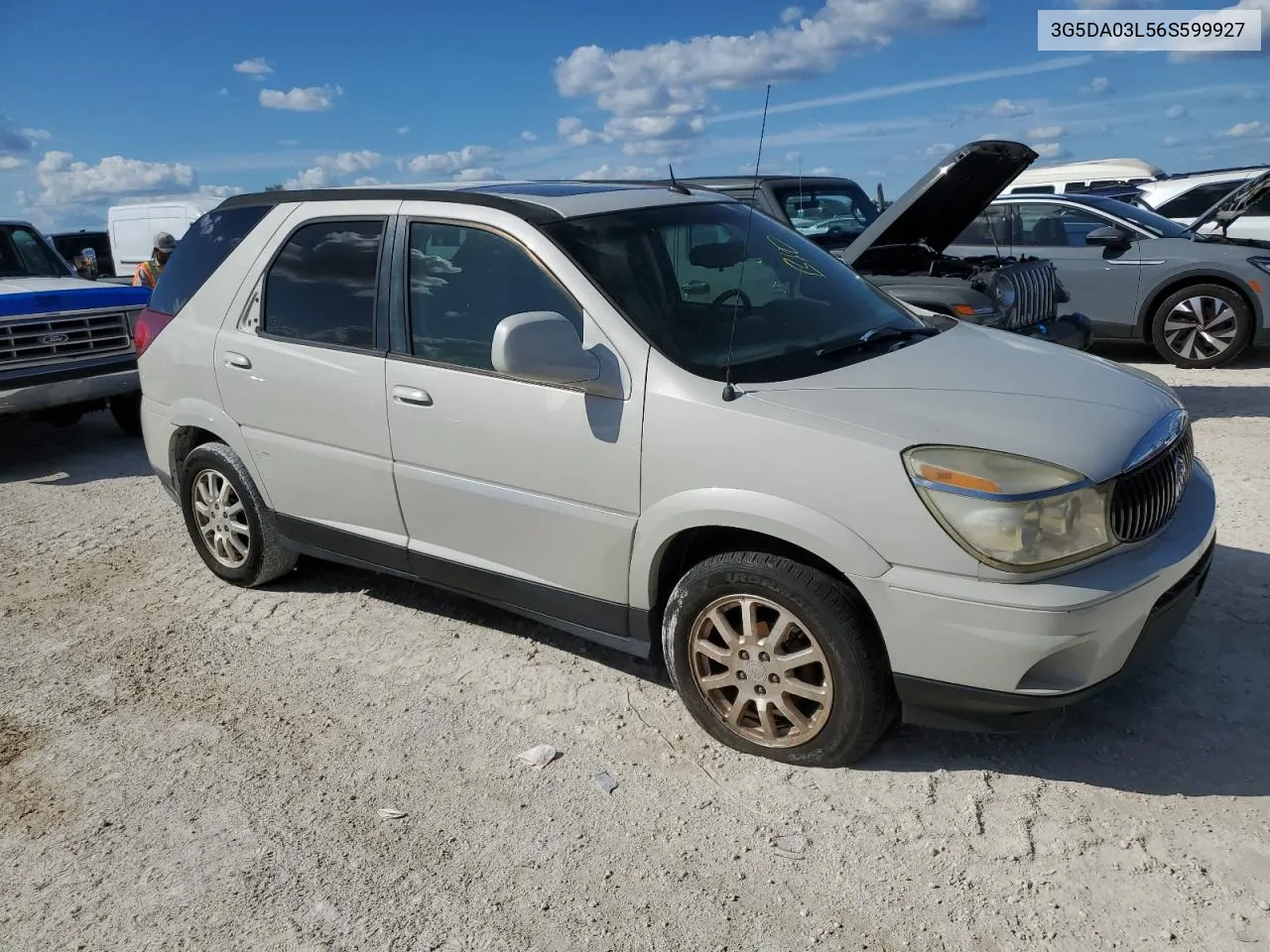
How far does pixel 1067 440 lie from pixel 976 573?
0.51m

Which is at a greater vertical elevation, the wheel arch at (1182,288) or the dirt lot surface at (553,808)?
the wheel arch at (1182,288)

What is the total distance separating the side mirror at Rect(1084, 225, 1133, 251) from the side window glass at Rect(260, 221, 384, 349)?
24.7ft

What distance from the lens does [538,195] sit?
397cm

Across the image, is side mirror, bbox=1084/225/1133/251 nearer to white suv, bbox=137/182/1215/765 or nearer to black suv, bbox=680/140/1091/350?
black suv, bbox=680/140/1091/350

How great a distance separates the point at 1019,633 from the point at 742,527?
0.84 m

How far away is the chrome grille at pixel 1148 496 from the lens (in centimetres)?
295

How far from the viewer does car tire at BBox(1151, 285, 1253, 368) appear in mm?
9242

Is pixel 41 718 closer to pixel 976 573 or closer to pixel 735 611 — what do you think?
pixel 735 611

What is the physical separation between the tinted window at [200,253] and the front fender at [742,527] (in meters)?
2.63

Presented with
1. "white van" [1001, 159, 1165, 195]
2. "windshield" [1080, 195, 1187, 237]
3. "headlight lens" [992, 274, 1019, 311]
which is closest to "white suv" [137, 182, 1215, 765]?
"headlight lens" [992, 274, 1019, 311]

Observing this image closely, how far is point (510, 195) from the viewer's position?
12.9ft

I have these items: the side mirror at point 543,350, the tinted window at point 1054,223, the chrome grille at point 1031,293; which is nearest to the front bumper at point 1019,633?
the side mirror at point 543,350

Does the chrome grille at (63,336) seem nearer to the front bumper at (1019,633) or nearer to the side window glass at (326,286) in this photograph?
the side window glass at (326,286)

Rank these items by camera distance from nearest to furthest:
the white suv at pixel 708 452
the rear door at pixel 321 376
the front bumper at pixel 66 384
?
1. the white suv at pixel 708 452
2. the rear door at pixel 321 376
3. the front bumper at pixel 66 384
